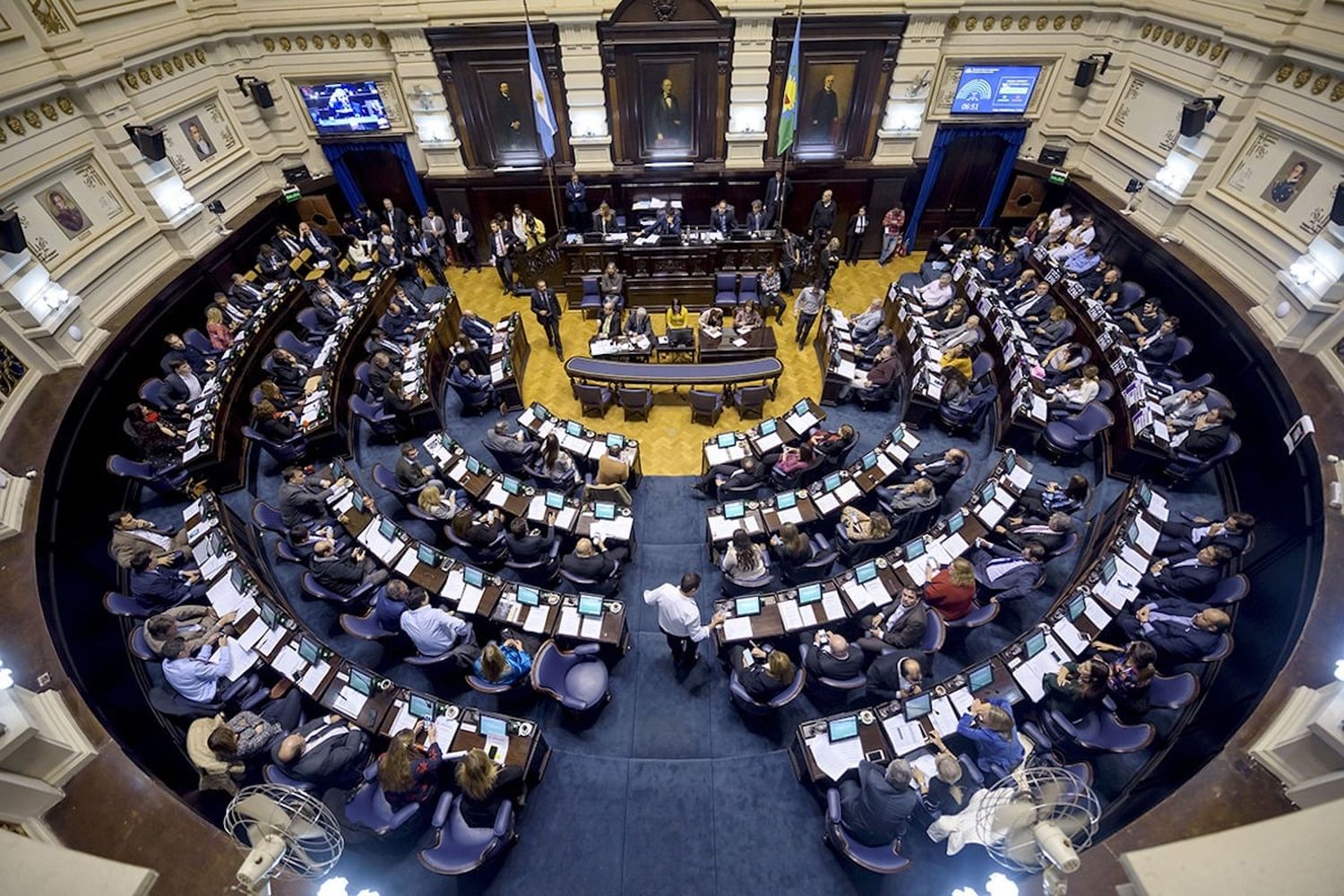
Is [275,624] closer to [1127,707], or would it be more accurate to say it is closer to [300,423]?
[300,423]

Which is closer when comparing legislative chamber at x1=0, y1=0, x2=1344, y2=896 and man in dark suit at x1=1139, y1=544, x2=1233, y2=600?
legislative chamber at x1=0, y1=0, x2=1344, y2=896

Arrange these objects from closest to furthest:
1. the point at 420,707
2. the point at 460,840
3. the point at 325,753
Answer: the point at 460,840 < the point at 325,753 < the point at 420,707

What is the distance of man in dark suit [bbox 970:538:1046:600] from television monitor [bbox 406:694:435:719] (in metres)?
6.00

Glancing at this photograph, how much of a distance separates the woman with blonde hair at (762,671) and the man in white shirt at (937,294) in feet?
25.8

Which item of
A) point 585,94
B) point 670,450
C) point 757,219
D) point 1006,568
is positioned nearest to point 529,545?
point 670,450

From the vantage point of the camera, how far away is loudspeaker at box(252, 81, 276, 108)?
1137 centimetres

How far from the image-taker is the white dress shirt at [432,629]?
223 inches

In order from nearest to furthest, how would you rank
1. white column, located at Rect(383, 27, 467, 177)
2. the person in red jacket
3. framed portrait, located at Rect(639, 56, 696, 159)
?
the person in red jacket → white column, located at Rect(383, 27, 467, 177) → framed portrait, located at Rect(639, 56, 696, 159)

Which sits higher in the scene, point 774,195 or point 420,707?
point 774,195

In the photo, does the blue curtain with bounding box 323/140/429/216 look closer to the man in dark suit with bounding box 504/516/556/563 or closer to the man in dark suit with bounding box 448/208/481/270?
the man in dark suit with bounding box 448/208/481/270

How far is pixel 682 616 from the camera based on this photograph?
5.91m

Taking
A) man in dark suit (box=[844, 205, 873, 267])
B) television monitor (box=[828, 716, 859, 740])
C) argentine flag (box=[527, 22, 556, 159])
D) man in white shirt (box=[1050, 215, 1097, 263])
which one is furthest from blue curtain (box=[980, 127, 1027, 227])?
television monitor (box=[828, 716, 859, 740])

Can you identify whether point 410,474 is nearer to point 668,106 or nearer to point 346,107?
point 668,106

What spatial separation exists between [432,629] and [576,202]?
10.2 metres
